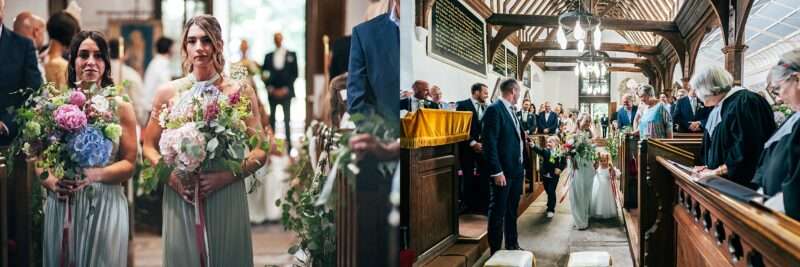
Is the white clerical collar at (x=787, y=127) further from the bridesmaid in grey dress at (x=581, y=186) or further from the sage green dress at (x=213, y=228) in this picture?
the bridesmaid in grey dress at (x=581, y=186)

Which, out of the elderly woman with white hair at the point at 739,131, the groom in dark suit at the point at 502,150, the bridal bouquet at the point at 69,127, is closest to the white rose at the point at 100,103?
the bridal bouquet at the point at 69,127

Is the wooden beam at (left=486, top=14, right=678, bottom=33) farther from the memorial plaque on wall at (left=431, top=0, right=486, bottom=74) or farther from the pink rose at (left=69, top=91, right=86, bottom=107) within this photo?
the pink rose at (left=69, top=91, right=86, bottom=107)

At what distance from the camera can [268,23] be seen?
1.30m

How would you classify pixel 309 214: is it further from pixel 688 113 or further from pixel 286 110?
pixel 688 113

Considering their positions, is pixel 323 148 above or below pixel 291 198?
above

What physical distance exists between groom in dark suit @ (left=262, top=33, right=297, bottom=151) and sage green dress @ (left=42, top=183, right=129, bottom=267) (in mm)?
487

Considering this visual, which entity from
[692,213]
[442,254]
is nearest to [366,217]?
[692,213]

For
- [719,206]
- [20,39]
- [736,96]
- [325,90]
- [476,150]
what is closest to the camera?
[325,90]

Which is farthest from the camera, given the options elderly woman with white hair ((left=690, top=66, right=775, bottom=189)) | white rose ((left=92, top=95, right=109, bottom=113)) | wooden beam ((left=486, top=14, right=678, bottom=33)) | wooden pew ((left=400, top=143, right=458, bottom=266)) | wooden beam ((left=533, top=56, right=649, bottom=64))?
wooden beam ((left=486, top=14, right=678, bottom=33))

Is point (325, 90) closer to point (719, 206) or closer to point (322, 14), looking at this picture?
point (322, 14)

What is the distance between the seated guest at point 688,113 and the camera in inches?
204

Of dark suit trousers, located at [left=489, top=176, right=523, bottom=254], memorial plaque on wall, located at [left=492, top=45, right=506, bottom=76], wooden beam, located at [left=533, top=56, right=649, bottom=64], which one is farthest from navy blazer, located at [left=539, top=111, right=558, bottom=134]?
memorial plaque on wall, located at [left=492, top=45, right=506, bottom=76]

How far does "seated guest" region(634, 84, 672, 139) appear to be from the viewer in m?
4.48

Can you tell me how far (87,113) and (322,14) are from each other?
607 millimetres
